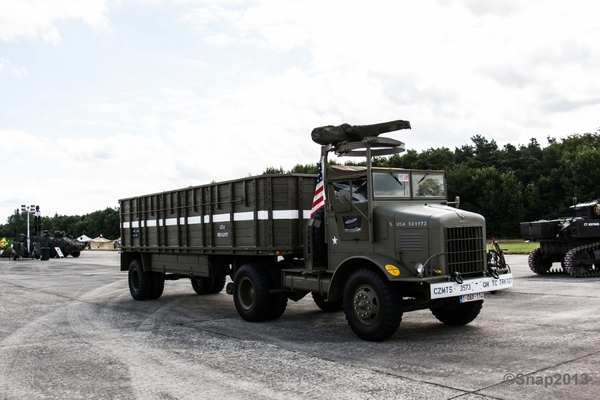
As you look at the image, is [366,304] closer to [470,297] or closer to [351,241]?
[351,241]

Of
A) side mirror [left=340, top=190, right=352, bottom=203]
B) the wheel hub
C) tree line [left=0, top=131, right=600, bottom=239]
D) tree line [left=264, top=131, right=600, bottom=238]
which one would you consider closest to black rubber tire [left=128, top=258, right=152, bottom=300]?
side mirror [left=340, top=190, right=352, bottom=203]

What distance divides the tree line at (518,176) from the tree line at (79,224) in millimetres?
61456

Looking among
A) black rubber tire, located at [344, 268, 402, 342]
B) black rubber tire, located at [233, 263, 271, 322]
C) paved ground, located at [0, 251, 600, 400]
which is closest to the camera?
paved ground, located at [0, 251, 600, 400]

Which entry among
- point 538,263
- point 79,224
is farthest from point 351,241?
point 79,224

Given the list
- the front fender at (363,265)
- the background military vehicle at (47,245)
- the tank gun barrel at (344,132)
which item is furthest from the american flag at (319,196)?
the background military vehicle at (47,245)

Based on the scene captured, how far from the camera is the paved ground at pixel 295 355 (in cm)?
607

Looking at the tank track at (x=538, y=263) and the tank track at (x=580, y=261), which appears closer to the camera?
the tank track at (x=580, y=261)

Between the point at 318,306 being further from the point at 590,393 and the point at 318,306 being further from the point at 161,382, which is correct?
the point at 590,393

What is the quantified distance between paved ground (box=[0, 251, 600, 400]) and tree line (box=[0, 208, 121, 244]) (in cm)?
10734

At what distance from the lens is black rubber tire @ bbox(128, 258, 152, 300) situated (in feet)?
48.6

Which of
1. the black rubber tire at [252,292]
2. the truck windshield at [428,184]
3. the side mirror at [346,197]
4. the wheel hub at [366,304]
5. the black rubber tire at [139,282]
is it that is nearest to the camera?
the wheel hub at [366,304]

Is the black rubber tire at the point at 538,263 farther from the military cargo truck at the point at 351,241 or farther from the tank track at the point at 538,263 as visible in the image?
the military cargo truck at the point at 351,241

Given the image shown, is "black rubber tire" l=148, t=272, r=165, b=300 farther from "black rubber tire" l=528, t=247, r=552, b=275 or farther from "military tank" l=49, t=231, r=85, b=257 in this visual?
"military tank" l=49, t=231, r=85, b=257

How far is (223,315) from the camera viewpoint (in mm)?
11719
